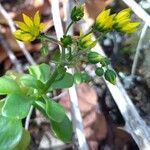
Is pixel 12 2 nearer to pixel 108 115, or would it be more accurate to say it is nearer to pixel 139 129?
pixel 108 115

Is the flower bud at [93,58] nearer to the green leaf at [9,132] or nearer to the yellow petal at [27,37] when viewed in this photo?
the yellow petal at [27,37]

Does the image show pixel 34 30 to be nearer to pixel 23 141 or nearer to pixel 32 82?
pixel 32 82

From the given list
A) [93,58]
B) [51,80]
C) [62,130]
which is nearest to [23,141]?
[62,130]

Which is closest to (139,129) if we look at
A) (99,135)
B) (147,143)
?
(147,143)

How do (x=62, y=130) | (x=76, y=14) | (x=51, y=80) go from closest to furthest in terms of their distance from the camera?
(x=76, y=14) → (x=51, y=80) → (x=62, y=130)

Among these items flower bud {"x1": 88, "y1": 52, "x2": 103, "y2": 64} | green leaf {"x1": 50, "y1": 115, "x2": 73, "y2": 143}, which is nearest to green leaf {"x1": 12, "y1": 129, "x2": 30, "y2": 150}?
green leaf {"x1": 50, "y1": 115, "x2": 73, "y2": 143}

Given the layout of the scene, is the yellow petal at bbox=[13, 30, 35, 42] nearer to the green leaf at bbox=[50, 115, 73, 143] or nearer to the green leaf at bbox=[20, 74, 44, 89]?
the green leaf at bbox=[20, 74, 44, 89]
